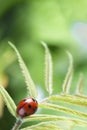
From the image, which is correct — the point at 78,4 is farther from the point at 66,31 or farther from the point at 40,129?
the point at 40,129

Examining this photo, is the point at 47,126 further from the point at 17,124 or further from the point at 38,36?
the point at 38,36

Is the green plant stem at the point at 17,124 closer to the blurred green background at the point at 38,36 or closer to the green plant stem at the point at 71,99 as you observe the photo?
the green plant stem at the point at 71,99

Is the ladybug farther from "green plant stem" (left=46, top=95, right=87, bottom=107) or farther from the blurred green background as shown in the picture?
the blurred green background

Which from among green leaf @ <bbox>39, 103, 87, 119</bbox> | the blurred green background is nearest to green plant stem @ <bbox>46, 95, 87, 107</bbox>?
green leaf @ <bbox>39, 103, 87, 119</bbox>

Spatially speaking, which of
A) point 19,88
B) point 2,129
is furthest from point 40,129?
point 19,88

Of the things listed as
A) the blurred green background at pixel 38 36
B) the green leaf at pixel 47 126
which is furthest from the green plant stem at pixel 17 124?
the blurred green background at pixel 38 36

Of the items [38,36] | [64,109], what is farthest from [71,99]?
[38,36]

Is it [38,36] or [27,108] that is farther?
[38,36]
